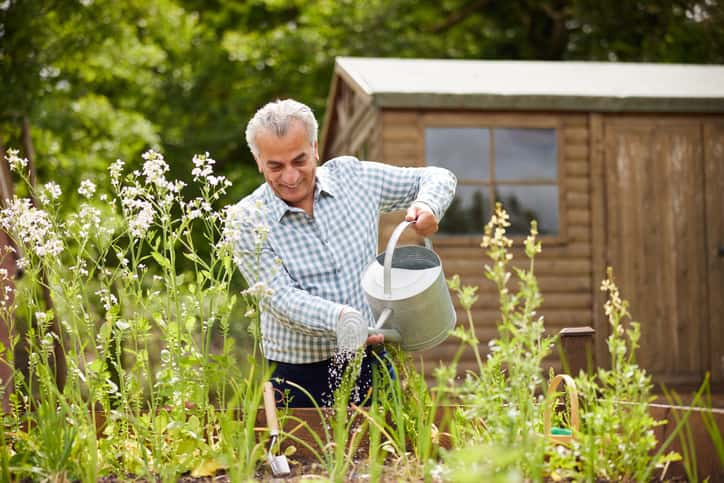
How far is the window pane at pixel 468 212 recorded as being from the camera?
7977 millimetres

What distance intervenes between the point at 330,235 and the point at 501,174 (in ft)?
18.0

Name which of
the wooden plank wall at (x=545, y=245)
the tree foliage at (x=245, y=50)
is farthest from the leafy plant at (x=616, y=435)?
the tree foliage at (x=245, y=50)

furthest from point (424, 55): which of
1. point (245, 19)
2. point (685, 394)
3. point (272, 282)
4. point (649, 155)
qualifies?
point (272, 282)

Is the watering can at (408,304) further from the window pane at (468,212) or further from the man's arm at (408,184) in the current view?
the window pane at (468,212)

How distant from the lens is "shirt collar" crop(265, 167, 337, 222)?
8.66ft

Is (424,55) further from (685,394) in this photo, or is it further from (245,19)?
(685,394)

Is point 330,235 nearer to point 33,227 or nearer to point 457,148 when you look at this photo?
point 33,227

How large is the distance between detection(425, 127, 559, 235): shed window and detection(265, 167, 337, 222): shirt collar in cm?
512

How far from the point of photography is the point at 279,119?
2.49m

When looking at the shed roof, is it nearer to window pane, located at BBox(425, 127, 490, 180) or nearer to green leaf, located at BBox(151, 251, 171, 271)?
window pane, located at BBox(425, 127, 490, 180)

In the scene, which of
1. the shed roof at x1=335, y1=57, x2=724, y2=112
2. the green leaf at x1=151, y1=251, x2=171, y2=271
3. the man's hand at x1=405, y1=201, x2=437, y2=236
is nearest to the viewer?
the green leaf at x1=151, y1=251, x2=171, y2=271

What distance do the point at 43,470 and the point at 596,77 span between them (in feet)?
25.5

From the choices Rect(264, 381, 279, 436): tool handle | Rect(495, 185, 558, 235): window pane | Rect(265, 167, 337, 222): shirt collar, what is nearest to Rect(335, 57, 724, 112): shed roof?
Rect(495, 185, 558, 235): window pane

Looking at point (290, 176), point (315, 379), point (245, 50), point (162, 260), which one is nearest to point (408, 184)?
point (290, 176)
